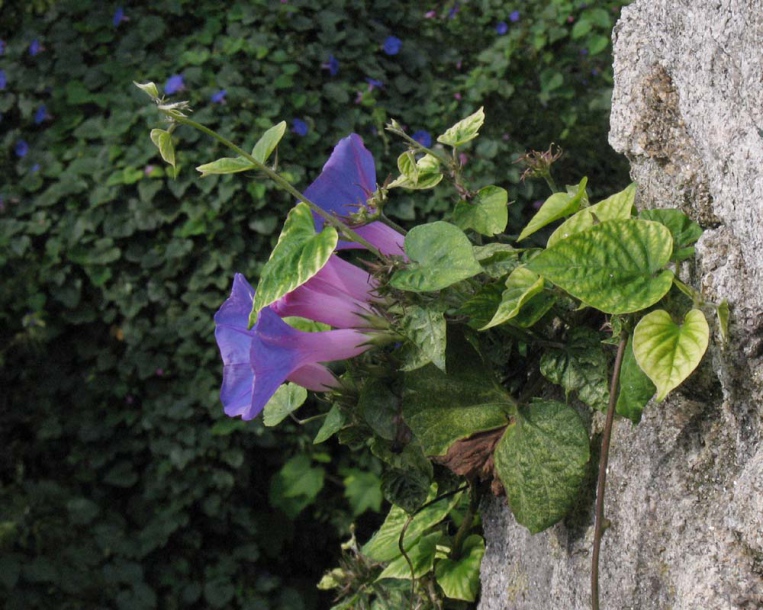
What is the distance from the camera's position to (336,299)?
3.92ft

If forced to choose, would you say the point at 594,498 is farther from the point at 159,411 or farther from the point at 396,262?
the point at 159,411

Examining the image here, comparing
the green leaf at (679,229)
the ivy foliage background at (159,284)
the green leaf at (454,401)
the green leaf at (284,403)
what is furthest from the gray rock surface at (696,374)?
the ivy foliage background at (159,284)

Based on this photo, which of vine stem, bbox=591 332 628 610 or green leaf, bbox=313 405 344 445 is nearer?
vine stem, bbox=591 332 628 610

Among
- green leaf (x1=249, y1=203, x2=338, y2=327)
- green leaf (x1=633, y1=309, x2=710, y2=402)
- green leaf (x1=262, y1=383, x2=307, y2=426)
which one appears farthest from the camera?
green leaf (x1=262, y1=383, x2=307, y2=426)

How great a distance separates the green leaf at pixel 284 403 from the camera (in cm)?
140

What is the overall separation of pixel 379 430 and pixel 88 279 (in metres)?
1.85

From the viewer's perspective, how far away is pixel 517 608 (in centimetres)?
134

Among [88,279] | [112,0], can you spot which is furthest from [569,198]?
[112,0]

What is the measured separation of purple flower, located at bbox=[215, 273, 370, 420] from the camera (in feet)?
3.76

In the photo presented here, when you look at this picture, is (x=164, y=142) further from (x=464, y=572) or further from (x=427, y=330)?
(x=464, y=572)

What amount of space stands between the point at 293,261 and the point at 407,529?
0.64m

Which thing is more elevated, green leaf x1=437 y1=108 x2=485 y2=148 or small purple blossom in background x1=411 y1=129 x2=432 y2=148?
green leaf x1=437 y1=108 x2=485 y2=148

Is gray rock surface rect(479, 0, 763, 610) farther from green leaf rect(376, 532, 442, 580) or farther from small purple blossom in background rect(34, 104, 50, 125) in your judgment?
small purple blossom in background rect(34, 104, 50, 125)

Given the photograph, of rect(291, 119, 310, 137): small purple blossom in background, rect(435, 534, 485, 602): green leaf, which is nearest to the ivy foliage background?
rect(291, 119, 310, 137): small purple blossom in background
